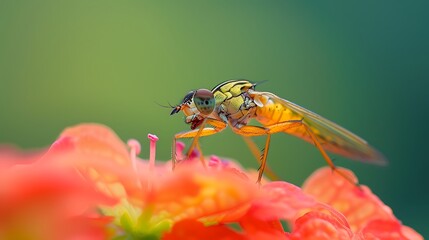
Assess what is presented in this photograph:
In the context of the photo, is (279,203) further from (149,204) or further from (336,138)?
(336,138)

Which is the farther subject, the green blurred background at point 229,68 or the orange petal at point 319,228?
the green blurred background at point 229,68

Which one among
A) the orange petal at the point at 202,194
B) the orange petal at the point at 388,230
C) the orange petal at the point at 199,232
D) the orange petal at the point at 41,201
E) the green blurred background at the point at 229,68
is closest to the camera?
the orange petal at the point at 41,201

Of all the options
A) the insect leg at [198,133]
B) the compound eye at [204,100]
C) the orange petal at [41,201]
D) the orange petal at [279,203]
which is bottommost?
the insect leg at [198,133]

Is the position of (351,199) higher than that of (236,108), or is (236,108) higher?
(236,108)

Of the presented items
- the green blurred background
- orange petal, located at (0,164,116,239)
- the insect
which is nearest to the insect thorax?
the insect

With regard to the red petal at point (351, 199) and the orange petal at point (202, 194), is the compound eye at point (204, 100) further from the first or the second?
the orange petal at point (202, 194)

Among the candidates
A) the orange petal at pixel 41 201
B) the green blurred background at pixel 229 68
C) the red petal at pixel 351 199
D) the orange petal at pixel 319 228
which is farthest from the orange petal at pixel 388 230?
the green blurred background at pixel 229 68

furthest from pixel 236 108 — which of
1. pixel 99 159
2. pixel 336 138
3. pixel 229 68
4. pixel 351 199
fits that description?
pixel 229 68

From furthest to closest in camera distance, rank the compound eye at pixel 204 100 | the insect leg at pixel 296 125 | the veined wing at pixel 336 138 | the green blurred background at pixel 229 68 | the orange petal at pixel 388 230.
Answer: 1. the green blurred background at pixel 229 68
2. the veined wing at pixel 336 138
3. the insect leg at pixel 296 125
4. the compound eye at pixel 204 100
5. the orange petal at pixel 388 230
